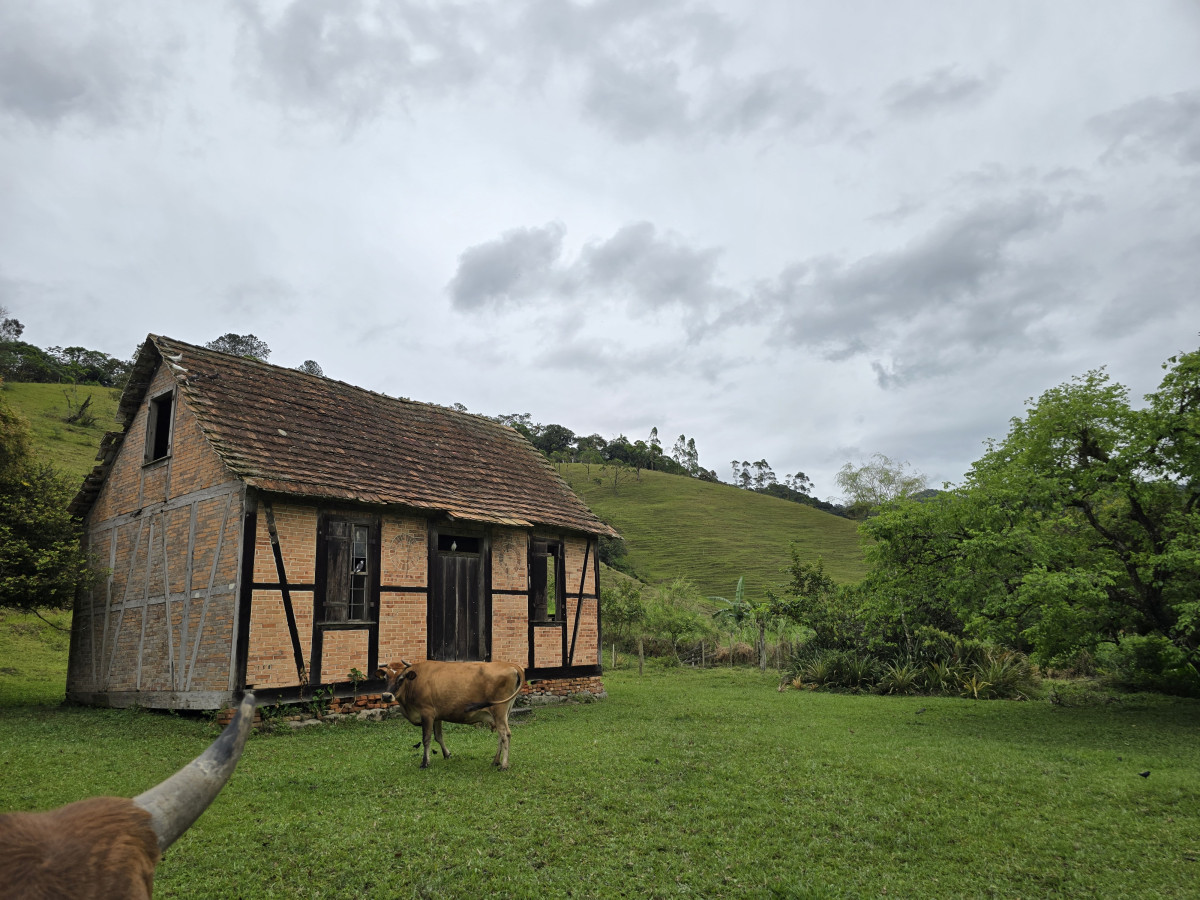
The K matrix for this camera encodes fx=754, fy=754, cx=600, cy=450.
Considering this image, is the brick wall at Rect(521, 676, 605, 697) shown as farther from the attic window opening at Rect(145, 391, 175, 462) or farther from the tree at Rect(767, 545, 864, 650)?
the attic window opening at Rect(145, 391, 175, 462)

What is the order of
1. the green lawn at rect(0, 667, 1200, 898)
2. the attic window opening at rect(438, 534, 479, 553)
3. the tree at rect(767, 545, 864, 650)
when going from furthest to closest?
the tree at rect(767, 545, 864, 650), the attic window opening at rect(438, 534, 479, 553), the green lawn at rect(0, 667, 1200, 898)

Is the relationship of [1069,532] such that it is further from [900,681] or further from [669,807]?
[669,807]

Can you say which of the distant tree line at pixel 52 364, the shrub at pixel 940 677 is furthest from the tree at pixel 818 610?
the distant tree line at pixel 52 364

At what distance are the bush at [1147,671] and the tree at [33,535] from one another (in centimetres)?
2004

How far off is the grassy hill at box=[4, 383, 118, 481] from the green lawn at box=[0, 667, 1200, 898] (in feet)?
96.3

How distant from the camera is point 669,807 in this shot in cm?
747

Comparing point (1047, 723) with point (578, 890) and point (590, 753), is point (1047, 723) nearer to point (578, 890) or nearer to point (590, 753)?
point (590, 753)

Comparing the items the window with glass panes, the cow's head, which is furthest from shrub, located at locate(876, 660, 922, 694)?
the cow's head

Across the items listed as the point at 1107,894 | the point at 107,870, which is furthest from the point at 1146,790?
the point at 107,870

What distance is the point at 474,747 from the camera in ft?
34.6

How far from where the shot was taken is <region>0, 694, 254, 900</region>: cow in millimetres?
1770

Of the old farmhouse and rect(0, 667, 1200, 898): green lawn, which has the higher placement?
the old farmhouse

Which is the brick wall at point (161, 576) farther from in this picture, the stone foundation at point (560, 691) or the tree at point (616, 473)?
the tree at point (616, 473)

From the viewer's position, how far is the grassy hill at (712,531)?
5947 centimetres
